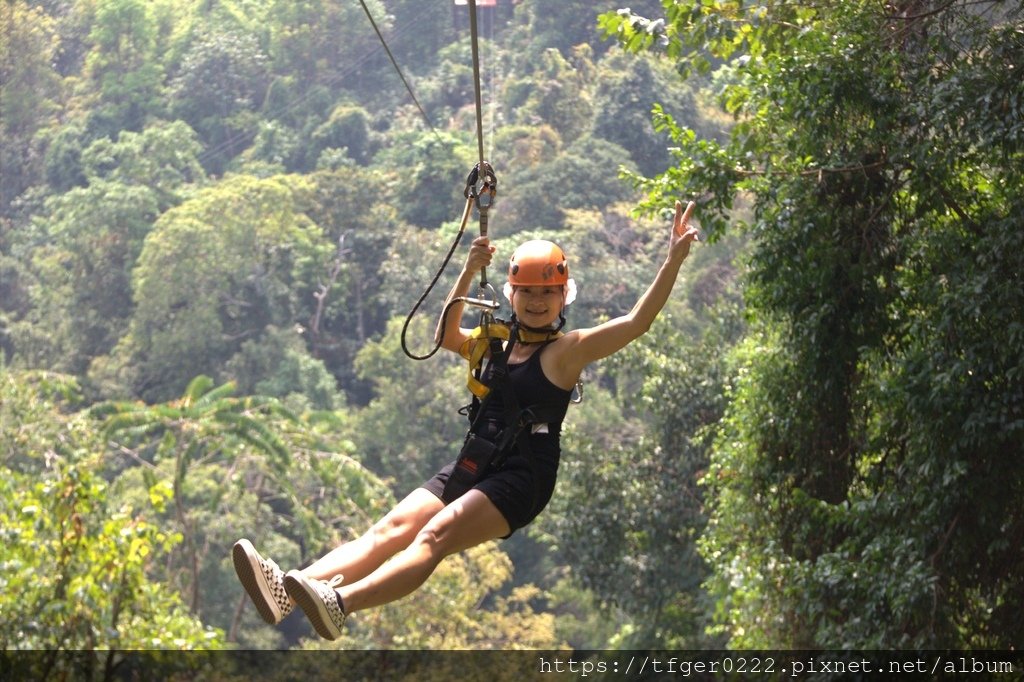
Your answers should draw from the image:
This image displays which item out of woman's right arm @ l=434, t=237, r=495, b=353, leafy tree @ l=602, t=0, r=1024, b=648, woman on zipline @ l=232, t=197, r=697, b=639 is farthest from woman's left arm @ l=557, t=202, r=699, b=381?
leafy tree @ l=602, t=0, r=1024, b=648

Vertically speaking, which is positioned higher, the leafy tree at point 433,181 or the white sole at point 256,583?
the white sole at point 256,583

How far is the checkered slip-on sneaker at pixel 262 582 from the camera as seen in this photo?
322 cm

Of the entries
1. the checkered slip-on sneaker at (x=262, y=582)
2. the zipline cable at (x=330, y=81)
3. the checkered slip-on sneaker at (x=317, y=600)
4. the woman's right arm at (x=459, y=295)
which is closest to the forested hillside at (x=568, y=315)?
the zipline cable at (x=330, y=81)

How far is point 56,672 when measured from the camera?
7355mm

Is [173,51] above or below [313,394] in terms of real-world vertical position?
above

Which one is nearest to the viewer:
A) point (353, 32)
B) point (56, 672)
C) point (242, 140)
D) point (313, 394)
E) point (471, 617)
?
point (56, 672)

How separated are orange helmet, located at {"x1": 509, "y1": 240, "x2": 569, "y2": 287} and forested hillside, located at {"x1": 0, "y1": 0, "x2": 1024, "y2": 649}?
1.03 meters

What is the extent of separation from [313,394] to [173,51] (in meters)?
14.1

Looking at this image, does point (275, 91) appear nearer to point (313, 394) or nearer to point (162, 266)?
point (162, 266)

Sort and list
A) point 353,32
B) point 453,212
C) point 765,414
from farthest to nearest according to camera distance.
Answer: point 353,32 < point 453,212 < point 765,414

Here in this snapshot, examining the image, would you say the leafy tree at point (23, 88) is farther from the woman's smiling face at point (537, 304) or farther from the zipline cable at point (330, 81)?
the woman's smiling face at point (537, 304)

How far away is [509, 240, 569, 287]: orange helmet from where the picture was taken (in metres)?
3.61

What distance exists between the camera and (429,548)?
3.30 metres

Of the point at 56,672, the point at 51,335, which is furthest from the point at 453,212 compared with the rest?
the point at 56,672
